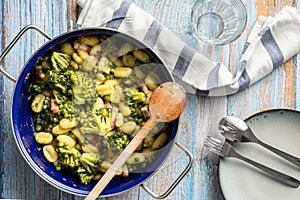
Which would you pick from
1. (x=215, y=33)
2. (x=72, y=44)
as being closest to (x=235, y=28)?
(x=215, y=33)

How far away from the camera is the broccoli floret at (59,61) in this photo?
4.07ft

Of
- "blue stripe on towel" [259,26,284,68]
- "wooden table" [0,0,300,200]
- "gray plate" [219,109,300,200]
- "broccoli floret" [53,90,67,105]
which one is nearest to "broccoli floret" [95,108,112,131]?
"broccoli floret" [53,90,67,105]

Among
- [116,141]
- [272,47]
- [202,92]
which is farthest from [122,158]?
[272,47]

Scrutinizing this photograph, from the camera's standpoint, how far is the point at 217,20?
→ 139 cm

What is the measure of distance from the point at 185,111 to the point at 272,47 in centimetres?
32

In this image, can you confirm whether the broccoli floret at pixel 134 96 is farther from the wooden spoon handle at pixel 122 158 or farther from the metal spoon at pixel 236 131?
the metal spoon at pixel 236 131

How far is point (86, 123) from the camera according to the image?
124cm

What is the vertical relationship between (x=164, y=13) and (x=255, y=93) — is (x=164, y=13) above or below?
above

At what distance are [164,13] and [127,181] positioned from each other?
0.50m

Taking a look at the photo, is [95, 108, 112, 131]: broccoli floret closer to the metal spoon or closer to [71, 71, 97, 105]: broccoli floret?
[71, 71, 97, 105]: broccoli floret

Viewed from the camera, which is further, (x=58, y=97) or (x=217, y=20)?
(x=217, y=20)

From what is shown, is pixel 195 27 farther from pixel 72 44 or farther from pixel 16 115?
pixel 16 115

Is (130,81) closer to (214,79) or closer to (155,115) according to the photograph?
(155,115)

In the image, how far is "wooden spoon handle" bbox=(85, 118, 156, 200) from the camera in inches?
48.1
